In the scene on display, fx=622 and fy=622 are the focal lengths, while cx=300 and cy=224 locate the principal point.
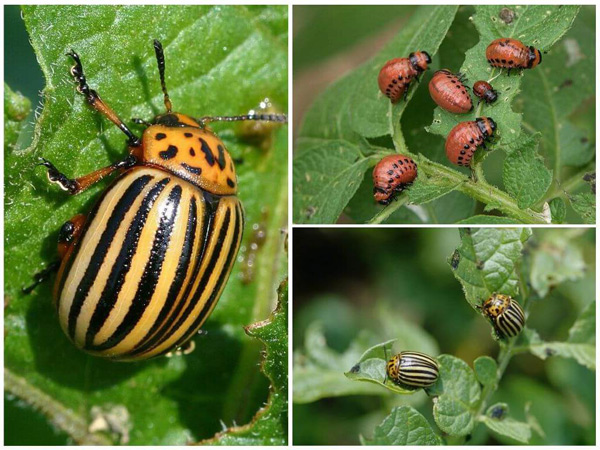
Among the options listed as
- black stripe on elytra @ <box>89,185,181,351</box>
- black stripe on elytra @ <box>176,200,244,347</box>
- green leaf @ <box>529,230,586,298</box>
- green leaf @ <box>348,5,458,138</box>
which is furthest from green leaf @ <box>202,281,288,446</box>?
green leaf @ <box>529,230,586,298</box>

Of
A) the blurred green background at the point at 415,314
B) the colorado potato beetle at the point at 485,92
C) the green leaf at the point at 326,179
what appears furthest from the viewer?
the blurred green background at the point at 415,314

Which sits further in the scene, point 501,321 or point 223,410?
point 223,410

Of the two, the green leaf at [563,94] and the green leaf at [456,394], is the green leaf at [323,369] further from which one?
the green leaf at [563,94]

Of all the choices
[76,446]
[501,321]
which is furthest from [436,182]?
[76,446]

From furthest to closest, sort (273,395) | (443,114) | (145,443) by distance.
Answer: (145,443), (273,395), (443,114)

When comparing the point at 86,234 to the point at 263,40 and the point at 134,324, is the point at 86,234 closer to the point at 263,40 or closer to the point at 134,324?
the point at 134,324

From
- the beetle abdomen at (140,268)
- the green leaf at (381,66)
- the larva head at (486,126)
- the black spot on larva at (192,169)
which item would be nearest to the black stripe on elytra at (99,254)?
the beetle abdomen at (140,268)
